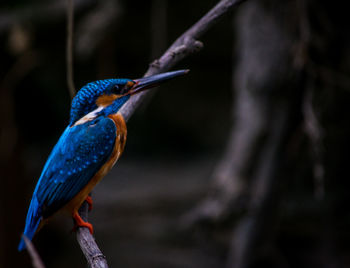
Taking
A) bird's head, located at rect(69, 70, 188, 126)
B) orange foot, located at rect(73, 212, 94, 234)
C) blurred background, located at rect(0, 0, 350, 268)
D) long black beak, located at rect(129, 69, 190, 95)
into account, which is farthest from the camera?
blurred background, located at rect(0, 0, 350, 268)

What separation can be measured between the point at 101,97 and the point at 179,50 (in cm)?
45

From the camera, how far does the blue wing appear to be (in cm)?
192

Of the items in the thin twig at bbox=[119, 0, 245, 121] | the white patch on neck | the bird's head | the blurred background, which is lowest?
the blurred background

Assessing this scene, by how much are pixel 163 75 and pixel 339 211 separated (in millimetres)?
2553

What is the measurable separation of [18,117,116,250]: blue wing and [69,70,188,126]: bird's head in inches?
1.6

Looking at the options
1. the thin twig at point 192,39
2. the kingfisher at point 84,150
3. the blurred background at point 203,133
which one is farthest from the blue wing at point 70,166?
the blurred background at point 203,133

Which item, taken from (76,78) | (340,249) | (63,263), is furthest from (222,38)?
(63,263)

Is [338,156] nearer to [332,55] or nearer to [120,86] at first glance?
[332,55]

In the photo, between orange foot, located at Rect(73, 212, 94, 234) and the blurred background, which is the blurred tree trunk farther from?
orange foot, located at Rect(73, 212, 94, 234)

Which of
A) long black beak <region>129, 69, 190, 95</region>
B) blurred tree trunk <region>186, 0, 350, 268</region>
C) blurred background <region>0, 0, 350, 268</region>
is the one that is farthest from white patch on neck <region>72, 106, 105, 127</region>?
blurred tree trunk <region>186, 0, 350, 268</region>

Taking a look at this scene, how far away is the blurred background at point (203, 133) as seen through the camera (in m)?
3.31

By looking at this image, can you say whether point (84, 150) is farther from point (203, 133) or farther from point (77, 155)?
point (203, 133)

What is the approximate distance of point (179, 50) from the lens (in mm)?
1847

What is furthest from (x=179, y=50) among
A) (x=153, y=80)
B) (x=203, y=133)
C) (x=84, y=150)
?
(x=203, y=133)
